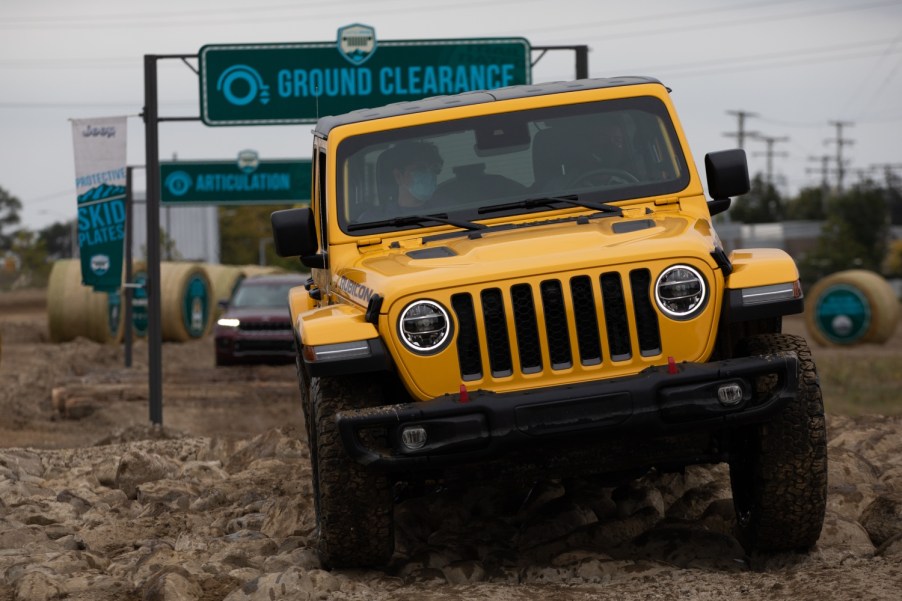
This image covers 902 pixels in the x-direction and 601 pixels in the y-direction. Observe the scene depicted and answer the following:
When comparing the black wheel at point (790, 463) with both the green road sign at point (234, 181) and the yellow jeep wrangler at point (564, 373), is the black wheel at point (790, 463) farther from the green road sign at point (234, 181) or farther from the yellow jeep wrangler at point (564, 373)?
the green road sign at point (234, 181)

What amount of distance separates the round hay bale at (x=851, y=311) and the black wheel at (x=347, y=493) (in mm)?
26666

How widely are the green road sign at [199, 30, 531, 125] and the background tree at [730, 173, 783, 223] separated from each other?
3639 inches

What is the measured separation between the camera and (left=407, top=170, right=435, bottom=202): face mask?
23.9 feet

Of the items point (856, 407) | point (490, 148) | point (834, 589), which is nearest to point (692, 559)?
point (834, 589)

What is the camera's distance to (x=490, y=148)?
24.1ft

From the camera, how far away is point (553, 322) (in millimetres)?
6012

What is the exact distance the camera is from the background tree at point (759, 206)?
10638cm

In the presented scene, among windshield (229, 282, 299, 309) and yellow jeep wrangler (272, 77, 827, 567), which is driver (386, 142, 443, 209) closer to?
yellow jeep wrangler (272, 77, 827, 567)

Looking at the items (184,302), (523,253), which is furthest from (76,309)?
(523,253)

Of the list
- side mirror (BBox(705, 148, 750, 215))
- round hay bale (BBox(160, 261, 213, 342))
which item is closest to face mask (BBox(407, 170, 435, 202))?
side mirror (BBox(705, 148, 750, 215))

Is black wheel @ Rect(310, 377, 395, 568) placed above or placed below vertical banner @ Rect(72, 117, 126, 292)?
below

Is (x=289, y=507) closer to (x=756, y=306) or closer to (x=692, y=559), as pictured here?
(x=692, y=559)

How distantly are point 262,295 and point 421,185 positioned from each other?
1651 cm

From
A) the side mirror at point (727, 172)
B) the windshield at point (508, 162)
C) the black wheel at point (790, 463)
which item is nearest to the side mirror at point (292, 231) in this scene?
the windshield at point (508, 162)
